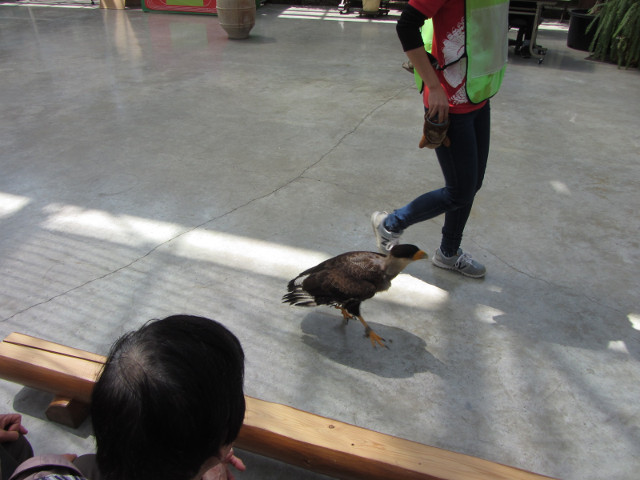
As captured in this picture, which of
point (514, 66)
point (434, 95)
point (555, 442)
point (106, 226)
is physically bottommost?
point (555, 442)

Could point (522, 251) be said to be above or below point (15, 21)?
below

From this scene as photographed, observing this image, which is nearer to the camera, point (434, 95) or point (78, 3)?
point (434, 95)

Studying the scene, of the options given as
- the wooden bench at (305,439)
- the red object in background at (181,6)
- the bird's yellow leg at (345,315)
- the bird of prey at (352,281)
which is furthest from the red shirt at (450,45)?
the red object in background at (181,6)

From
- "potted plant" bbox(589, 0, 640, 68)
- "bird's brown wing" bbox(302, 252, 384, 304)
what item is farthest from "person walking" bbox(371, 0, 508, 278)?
"potted plant" bbox(589, 0, 640, 68)

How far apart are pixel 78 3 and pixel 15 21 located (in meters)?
2.41

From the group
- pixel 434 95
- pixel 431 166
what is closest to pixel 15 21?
pixel 431 166

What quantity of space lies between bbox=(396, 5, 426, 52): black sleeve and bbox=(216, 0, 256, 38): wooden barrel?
20.9 feet

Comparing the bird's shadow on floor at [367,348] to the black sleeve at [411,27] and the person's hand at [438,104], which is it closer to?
the person's hand at [438,104]

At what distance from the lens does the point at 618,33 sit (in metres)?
6.33

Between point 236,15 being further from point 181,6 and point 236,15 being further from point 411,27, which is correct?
point 411,27

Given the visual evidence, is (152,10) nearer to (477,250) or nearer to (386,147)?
(386,147)

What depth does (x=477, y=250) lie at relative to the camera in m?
2.93

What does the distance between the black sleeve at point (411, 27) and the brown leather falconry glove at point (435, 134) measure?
1.03 ft

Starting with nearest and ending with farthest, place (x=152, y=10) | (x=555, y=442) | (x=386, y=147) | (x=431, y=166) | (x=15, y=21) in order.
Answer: (x=555, y=442) < (x=431, y=166) < (x=386, y=147) < (x=15, y=21) < (x=152, y=10)
